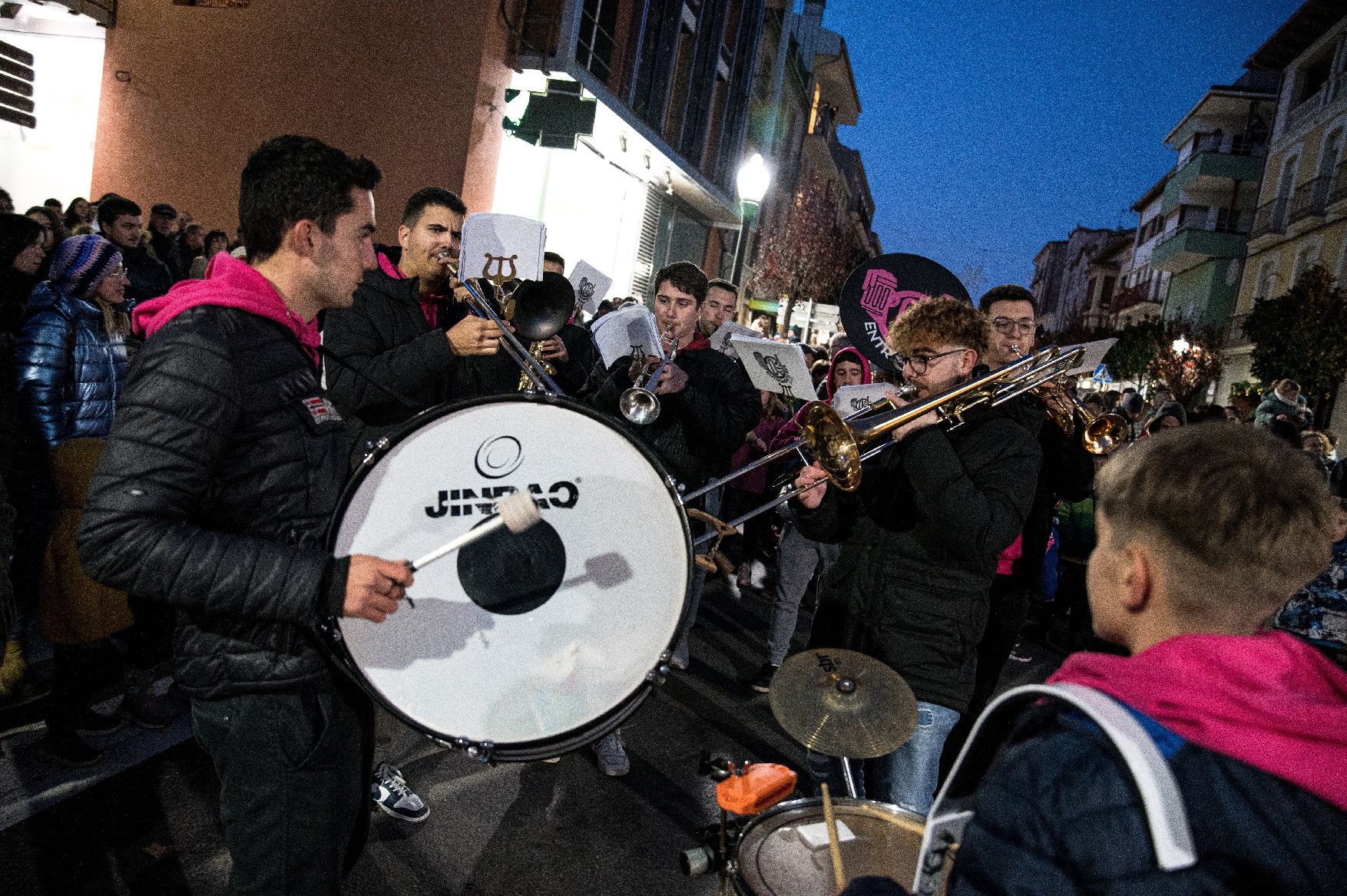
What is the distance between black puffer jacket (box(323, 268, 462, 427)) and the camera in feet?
9.87

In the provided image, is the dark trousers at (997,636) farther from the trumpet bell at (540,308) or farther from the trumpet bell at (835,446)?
the trumpet bell at (540,308)

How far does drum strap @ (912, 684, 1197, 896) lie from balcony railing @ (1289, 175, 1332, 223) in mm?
33607

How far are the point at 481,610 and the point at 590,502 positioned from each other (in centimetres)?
A: 34

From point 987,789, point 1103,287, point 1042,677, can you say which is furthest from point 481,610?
point 1103,287

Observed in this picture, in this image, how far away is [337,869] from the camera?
1.94 meters

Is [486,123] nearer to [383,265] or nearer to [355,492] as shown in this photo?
[383,265]

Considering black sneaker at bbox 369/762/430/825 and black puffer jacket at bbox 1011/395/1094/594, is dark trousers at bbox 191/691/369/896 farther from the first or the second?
black puffer jacket at bbox 1011/395/1094/594

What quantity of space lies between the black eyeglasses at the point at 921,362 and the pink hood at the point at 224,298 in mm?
1883

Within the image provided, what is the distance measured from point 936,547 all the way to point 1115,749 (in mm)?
1783

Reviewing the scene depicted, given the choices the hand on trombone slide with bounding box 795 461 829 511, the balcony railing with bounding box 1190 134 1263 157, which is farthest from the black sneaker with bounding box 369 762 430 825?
the balcony railing with bounding box 1190 134 1263 157

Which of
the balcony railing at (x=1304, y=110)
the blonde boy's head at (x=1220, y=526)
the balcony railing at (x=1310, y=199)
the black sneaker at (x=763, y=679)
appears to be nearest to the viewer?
the blonde boy's head at (x=1220, y=526)

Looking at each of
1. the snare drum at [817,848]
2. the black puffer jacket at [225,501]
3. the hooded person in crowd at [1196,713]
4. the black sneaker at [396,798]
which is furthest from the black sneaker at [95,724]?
the hooded person in crowd at [1196,713]

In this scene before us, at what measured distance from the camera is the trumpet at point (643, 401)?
3.75m

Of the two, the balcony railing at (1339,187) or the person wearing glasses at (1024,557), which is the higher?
the balcony railing at (1339,187)
